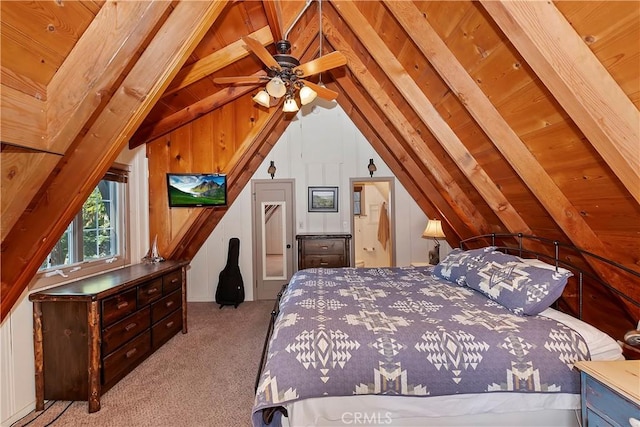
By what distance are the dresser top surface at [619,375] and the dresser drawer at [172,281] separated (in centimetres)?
354

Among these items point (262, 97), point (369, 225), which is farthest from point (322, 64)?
point (369, 225)

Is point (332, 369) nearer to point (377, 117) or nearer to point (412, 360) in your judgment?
point (412, 360)

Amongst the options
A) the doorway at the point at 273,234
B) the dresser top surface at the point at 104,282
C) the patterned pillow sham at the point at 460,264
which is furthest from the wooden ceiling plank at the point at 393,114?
the dresser top surface at the point at 104,282

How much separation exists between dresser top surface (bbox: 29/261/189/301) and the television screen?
2.57ft

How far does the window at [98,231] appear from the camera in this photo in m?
2.71

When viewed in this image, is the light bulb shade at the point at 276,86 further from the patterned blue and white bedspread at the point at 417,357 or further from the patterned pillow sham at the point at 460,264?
the patterned pillow sham at the point at 460,264

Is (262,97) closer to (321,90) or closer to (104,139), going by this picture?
(321,90)

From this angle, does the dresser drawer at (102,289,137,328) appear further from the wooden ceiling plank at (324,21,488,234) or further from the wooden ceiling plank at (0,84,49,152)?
the wooden ceiling plank at (324,21,488,234)

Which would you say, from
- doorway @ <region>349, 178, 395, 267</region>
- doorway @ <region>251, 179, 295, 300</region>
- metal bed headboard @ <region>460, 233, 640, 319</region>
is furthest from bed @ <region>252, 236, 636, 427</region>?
doorway @ <region>349, 178, 395, 267</region>

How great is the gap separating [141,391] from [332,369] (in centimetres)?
192

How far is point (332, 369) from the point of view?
1.54m

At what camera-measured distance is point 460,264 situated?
9.06 ft

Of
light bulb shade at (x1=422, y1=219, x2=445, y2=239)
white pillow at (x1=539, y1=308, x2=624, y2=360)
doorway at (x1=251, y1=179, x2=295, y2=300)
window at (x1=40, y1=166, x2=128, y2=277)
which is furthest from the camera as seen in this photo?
doorway at (x1=251, y1=179, x2=295, y2=300)

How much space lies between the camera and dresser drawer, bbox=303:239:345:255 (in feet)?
15.5
